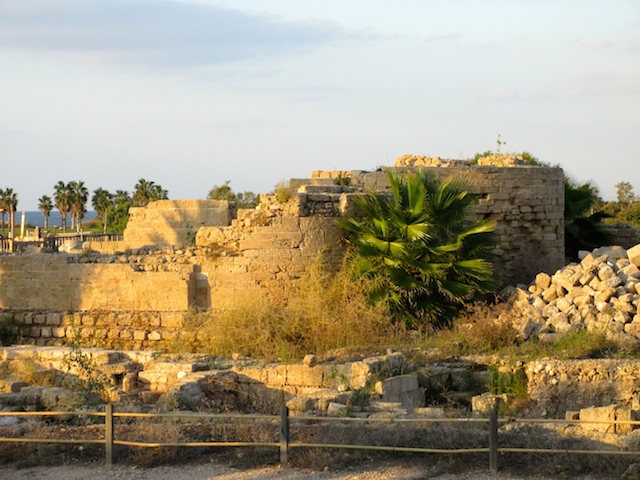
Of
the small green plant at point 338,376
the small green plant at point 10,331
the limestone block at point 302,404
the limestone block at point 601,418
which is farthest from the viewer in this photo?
the small green plant at point 10,331

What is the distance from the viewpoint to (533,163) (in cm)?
1938

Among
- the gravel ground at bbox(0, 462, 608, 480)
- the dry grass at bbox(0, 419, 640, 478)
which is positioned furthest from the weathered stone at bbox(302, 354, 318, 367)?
the gravel ground at bbox(0, 462, 608, 480)

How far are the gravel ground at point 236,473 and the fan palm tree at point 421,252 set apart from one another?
5.84 metres

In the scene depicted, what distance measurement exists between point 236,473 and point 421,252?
667 centimetres

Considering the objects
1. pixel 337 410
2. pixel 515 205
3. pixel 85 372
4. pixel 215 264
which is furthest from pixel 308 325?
pixel 515 205

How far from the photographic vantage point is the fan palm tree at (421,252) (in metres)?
14.0

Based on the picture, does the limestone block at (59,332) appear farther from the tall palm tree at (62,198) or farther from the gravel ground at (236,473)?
the tall palm tree at (62,198)

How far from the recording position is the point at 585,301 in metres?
14.0

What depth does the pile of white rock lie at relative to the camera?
1344cm

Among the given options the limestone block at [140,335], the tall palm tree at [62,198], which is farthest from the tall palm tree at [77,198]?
the limestone block at [140,335]

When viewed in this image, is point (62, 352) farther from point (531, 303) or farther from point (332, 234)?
point (531, 303)

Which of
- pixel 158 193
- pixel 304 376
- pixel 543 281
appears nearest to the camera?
pixel 304 376

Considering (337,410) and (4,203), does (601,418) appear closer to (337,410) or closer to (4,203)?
(337,410)

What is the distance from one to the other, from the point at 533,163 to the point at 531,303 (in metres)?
5.57
